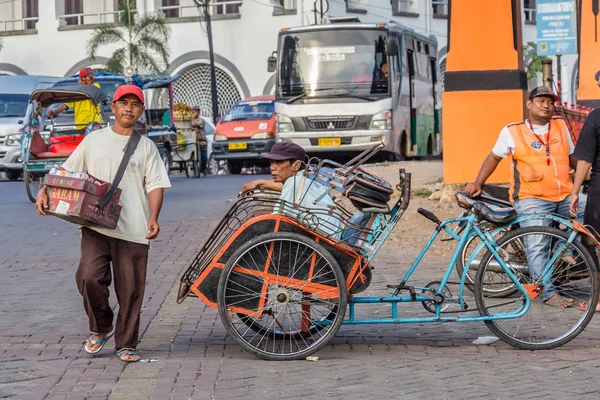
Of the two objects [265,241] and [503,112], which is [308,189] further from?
[503,112]

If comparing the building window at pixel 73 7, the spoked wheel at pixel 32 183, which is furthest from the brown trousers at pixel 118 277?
the building window at pixel 73 7

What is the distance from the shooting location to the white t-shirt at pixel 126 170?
7.18 meters

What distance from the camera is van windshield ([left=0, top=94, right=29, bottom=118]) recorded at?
30.1 meters

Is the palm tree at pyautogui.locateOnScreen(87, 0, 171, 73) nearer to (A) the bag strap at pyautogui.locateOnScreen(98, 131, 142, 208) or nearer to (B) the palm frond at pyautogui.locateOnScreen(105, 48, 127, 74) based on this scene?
(B) the palm frond at pyautogui.locateOnScreen(105, 48, 127, 74)

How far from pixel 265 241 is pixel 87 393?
1416 millimetres

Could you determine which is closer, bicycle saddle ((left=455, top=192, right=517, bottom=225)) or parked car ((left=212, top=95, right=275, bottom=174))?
bicycle saddle ((left=455, top=192, right=517, bottom=225))

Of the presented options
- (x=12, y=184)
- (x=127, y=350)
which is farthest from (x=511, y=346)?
(x=12, y=184)

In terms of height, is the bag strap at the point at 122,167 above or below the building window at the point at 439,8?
below

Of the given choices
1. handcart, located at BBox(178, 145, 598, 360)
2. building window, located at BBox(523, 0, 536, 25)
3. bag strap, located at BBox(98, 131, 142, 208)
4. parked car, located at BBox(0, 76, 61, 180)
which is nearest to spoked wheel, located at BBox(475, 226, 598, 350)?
handcart, located at BBox(178, 145, 598, 360)

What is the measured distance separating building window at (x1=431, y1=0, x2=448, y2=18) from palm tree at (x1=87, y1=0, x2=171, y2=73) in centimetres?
1179

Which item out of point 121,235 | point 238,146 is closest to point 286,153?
point 121,235

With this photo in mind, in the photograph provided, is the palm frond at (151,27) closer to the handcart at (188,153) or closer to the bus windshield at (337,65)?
the handcart at (188,153)

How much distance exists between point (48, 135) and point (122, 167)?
595 inches

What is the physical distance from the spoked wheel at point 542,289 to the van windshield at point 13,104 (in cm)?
2402
